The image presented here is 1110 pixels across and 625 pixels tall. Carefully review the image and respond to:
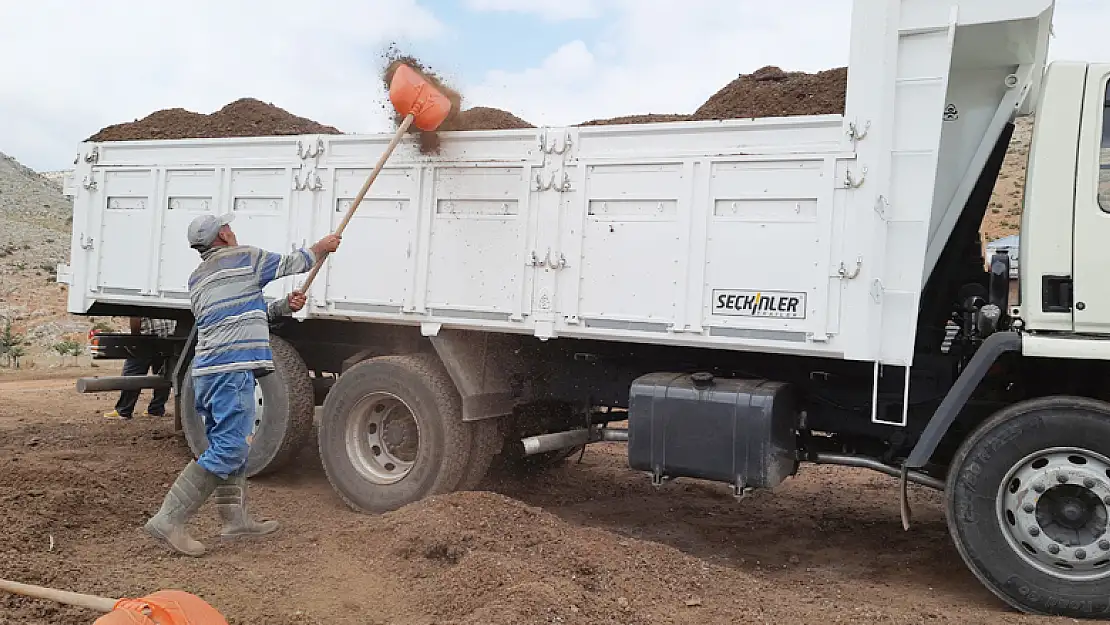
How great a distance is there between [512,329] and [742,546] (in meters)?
1.96

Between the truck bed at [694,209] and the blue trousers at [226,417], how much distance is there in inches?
49.1

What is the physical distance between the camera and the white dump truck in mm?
4469

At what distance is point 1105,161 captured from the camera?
4.43 meters

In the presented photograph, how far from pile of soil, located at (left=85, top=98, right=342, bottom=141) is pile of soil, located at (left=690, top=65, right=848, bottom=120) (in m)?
3.57

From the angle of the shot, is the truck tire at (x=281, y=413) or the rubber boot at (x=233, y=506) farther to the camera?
the truck tire at (x=281, y=413)

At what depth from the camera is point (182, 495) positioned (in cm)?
505

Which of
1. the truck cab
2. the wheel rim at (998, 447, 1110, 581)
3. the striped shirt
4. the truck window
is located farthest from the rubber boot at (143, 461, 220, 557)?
the truck window

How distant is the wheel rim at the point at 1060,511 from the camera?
4.29m

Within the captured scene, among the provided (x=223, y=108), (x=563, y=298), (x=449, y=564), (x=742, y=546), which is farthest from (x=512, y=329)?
(x=223, y=108)

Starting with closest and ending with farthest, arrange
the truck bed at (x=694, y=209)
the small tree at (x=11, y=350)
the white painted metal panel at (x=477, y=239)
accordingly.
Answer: the truck bed at (x=694, y=209), the white painted metal panel at (x=477, y=239), the small tree at (x=11, y=350)

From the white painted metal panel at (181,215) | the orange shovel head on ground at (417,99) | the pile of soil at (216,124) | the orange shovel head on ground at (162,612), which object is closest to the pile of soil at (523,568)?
the orange shovel head on ground at (162,612)

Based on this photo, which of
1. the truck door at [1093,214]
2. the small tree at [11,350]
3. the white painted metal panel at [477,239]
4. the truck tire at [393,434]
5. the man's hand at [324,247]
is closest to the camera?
the truck door at [1093,214]

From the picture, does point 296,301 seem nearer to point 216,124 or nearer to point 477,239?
point 477,239

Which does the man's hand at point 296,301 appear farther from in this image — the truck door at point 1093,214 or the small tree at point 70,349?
the small tree at point 70,349
